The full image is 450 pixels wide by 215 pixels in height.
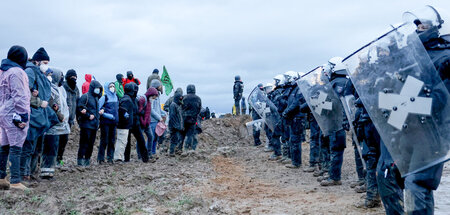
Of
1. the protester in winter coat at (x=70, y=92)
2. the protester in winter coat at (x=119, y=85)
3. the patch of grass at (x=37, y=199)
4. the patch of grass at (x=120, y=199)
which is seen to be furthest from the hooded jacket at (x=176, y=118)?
the patch of grass at (x=37, y=199)

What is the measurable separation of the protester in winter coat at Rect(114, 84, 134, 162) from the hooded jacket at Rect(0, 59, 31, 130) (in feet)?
12.8

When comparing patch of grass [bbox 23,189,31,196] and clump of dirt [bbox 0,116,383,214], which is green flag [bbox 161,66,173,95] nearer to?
clump of dirt [bbox 0,116,383,214]

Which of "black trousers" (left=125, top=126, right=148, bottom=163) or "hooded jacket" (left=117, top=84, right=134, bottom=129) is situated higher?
"hooded jacket" (left=117, top=84, right=134, bottom=129)

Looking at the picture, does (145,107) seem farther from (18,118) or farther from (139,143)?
(18,118)

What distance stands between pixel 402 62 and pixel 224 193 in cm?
370

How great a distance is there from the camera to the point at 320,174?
8.61m

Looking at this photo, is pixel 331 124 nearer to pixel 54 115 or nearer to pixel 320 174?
pixel 320 174

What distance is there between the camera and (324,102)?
7176mm

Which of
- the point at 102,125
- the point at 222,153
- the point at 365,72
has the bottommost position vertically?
the point at 222,153

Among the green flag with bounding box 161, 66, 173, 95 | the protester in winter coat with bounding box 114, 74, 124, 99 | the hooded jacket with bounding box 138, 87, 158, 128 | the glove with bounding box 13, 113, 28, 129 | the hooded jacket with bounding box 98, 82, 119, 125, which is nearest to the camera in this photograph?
the glove with bounding box 13, 113, 28, 129

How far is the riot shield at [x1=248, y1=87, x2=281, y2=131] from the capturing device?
38.7ft

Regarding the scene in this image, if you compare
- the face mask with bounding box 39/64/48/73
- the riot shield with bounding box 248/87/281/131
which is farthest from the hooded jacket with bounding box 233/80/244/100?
the face mask with bounding box 39/64/48/73

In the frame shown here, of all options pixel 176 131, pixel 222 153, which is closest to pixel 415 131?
pixel 176 131

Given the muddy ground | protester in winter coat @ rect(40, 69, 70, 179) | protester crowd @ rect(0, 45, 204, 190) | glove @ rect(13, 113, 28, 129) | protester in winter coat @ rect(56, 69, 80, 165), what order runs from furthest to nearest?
protester in winter coat @ rect(56, 69, 80, 165) < protester in winter coat @ rect(40, 69, 70, 179) < protester crowd @ rect(0, 45, 204, 190) < glove @ rect(13, 113, 28, 129) < the muddy ground
